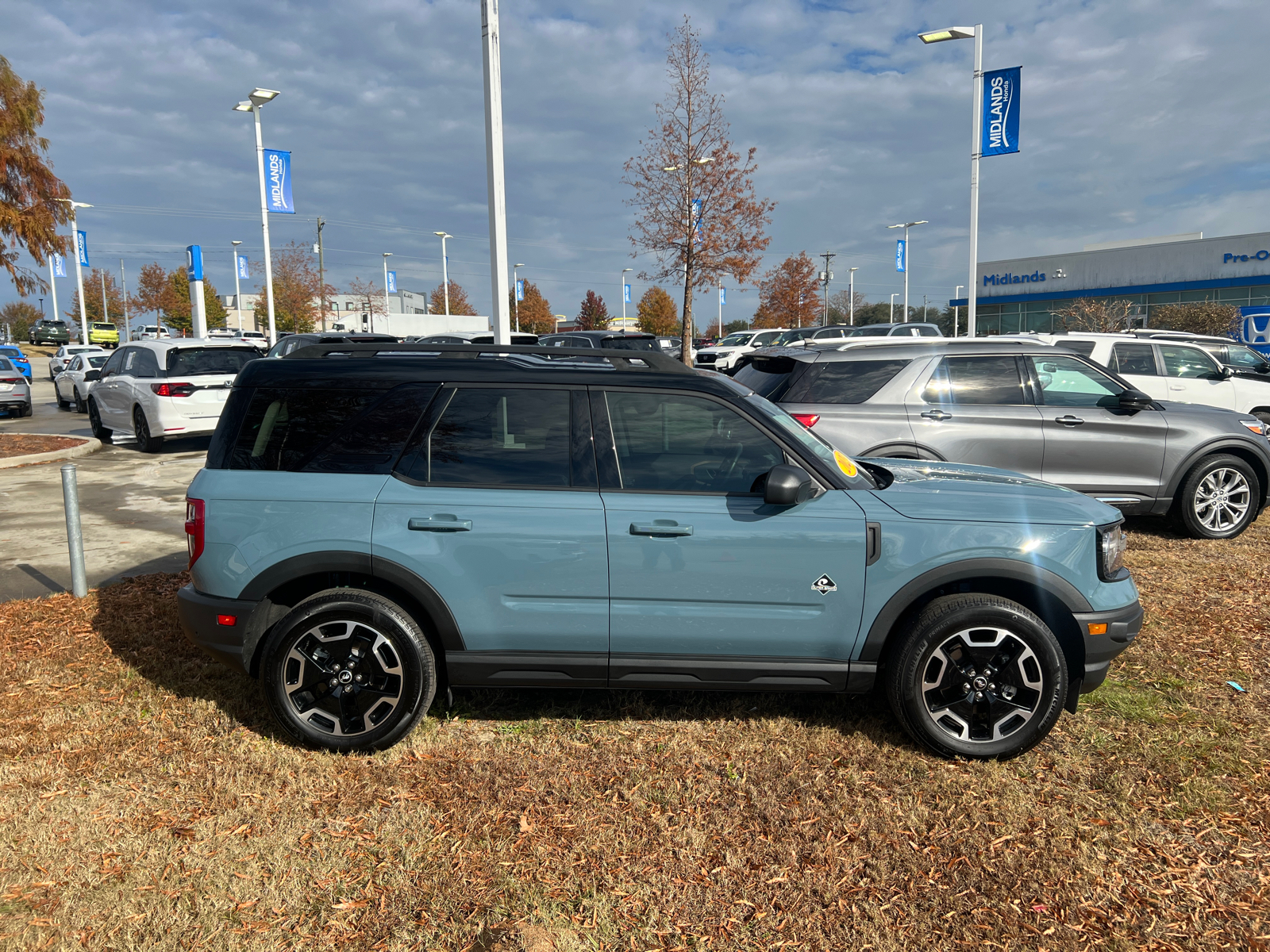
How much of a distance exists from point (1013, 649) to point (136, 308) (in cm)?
9193

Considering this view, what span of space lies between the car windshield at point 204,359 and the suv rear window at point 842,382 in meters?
9.41

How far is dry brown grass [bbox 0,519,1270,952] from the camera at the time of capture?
2.85 metres

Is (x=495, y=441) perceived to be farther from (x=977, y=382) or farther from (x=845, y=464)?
(x=977, y=382)

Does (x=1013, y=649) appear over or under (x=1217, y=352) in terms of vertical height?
under

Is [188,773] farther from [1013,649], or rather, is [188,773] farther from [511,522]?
[1013,649]

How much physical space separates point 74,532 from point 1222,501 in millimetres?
9543

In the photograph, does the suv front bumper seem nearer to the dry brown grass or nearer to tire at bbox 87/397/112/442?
the dry brown grass

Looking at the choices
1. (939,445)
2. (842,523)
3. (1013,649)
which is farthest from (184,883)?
(939,445)

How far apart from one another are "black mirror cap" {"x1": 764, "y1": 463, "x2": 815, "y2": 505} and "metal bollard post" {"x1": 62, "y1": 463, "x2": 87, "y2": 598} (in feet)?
16.1

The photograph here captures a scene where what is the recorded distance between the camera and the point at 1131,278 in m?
48.4

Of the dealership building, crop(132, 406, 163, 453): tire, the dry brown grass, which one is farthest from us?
the dealership building

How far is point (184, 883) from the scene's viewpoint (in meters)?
3.04

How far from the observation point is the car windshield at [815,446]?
3.91 m

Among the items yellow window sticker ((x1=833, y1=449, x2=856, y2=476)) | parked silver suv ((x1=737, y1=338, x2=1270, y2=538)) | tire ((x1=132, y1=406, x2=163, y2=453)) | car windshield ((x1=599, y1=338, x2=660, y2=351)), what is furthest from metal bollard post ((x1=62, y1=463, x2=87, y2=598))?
car windshield ((x1=599, y1=338, x2=660, y2=351))
